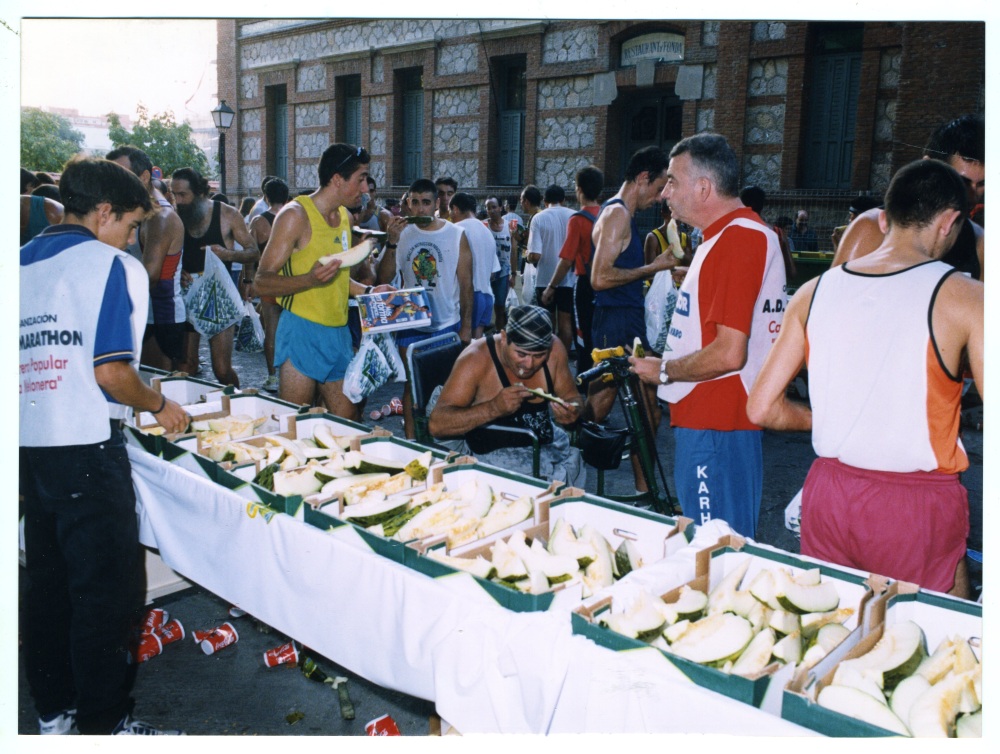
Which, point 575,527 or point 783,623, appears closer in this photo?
point 783,623

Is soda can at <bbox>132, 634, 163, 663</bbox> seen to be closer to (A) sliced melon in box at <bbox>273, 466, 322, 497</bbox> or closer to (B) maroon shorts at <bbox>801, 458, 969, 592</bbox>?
(A) sliced melon in box at <bbox>273, 466, 322, 497</bbox>

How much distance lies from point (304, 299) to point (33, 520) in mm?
1910

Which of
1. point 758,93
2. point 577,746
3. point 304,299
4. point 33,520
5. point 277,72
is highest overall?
point 277,72

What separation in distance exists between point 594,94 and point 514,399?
10.7 metres

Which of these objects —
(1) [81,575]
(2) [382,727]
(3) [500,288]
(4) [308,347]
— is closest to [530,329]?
(4) [308,347]

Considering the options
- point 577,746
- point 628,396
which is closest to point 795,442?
point 628,396

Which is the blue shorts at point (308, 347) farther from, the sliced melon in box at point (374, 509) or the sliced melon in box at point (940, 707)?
the sliced melon in box at point (940, 707)

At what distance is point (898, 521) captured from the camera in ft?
6.83

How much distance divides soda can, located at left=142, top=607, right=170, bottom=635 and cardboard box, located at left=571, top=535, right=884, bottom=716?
2.37m

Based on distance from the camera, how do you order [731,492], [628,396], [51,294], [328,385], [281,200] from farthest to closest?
[281,200]
[328,385]
[628,396]
[731,492]
[51,294]

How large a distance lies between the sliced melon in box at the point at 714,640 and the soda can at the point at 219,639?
7.50ft

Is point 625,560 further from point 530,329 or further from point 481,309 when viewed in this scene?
point 481,309

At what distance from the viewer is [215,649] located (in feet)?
10.8

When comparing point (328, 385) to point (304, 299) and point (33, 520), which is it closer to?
point (304, 299)
